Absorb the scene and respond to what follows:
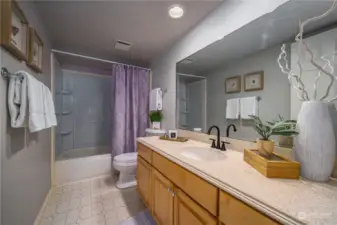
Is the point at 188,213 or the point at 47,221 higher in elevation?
the point at 188,213

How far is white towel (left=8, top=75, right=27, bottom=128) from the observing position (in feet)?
3.23

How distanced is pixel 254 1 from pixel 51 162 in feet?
9.48

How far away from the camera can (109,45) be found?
88.4 inches

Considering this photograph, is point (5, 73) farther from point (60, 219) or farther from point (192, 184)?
point (60, 219)

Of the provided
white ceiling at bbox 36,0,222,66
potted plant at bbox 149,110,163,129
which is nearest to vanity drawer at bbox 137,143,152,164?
potted plant at bbox 149,110,163,129

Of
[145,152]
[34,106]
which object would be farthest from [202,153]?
[34,106]

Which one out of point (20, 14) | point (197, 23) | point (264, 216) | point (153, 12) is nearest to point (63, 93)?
point (20, 14)

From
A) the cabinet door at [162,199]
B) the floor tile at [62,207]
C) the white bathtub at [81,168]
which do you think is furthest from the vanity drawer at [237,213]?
the white bathtub at [81,168]

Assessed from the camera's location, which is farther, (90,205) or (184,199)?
(90,205)

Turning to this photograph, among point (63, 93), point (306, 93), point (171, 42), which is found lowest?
Result: point (306, 93)

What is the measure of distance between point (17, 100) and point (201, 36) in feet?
5.48

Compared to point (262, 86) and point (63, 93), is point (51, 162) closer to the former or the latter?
point (63, 93)

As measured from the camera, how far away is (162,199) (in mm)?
1258

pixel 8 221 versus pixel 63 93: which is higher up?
pixel 63 93
